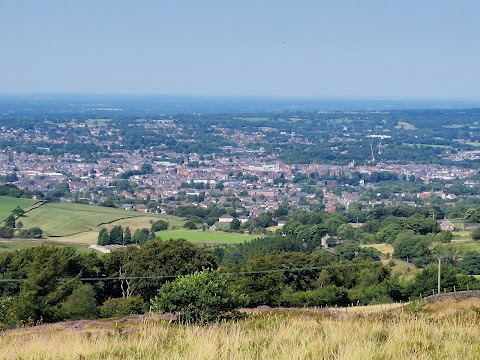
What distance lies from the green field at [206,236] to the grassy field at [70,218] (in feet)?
13.0

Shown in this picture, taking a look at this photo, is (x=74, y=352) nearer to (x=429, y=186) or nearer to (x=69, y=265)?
(x=69, y=265)

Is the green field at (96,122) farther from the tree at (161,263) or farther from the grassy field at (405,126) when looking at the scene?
the tree at (161,263)

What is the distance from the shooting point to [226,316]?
469 inches

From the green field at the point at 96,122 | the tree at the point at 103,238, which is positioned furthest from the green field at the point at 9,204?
the green field at the point at 96,122

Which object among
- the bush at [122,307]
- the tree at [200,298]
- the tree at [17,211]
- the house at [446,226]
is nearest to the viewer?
the tree at [200,298]

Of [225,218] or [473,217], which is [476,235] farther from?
[225,218]

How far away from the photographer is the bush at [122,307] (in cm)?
2033

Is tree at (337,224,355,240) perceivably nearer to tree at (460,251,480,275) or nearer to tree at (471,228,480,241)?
tree at (471,228,480,241)

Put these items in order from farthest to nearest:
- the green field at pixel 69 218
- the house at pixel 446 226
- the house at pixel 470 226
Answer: the green field at pixel 69 218, the house at pixel 446 226, the house at pixel 470 226

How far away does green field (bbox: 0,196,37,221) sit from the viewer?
59344 mm

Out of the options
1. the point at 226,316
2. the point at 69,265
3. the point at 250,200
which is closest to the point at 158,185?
the point at 250,200

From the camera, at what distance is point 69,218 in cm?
5806

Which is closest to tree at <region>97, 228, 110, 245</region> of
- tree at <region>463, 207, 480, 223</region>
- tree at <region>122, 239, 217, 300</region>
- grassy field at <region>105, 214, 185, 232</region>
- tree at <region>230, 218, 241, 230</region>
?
grassy field at <region>105, 214, 185, 232</region>

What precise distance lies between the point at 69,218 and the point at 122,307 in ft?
126
